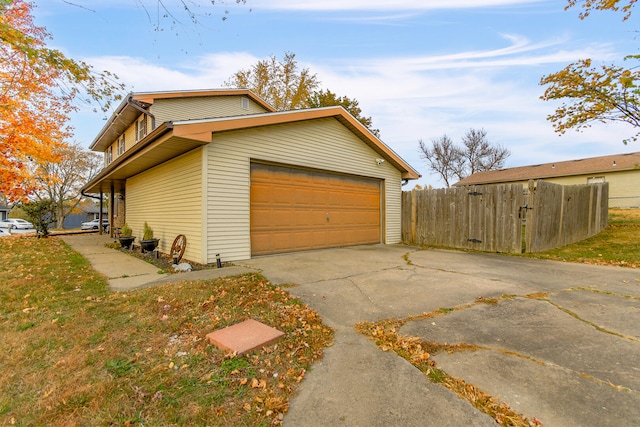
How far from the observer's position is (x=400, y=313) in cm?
333

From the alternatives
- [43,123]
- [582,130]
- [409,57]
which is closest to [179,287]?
[409,57]

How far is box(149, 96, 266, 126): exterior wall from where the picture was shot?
36.0 ft

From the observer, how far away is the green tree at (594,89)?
7879 millimetres

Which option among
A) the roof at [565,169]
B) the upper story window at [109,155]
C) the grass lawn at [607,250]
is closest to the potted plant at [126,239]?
the upper story window at [109,155]

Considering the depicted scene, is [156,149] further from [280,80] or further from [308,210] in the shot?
[280,80]

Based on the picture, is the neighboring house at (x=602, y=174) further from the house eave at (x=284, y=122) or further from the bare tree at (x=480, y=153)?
the house eave at (x=284, y=122)

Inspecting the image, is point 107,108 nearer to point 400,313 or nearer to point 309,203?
point 309,203

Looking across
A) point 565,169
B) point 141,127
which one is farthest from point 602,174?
point 141,127

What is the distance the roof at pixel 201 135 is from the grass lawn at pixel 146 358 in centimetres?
313

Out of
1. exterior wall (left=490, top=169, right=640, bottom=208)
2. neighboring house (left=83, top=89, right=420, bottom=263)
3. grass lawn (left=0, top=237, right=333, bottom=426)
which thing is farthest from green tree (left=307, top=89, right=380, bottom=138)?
grass lawn (left=0, top=237, right=333, bottom=426)

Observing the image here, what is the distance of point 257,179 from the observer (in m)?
7.00

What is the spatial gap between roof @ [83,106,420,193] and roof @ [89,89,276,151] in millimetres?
1787

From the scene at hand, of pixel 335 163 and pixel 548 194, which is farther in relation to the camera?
pixel 335 163

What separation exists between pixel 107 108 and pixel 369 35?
722cm
